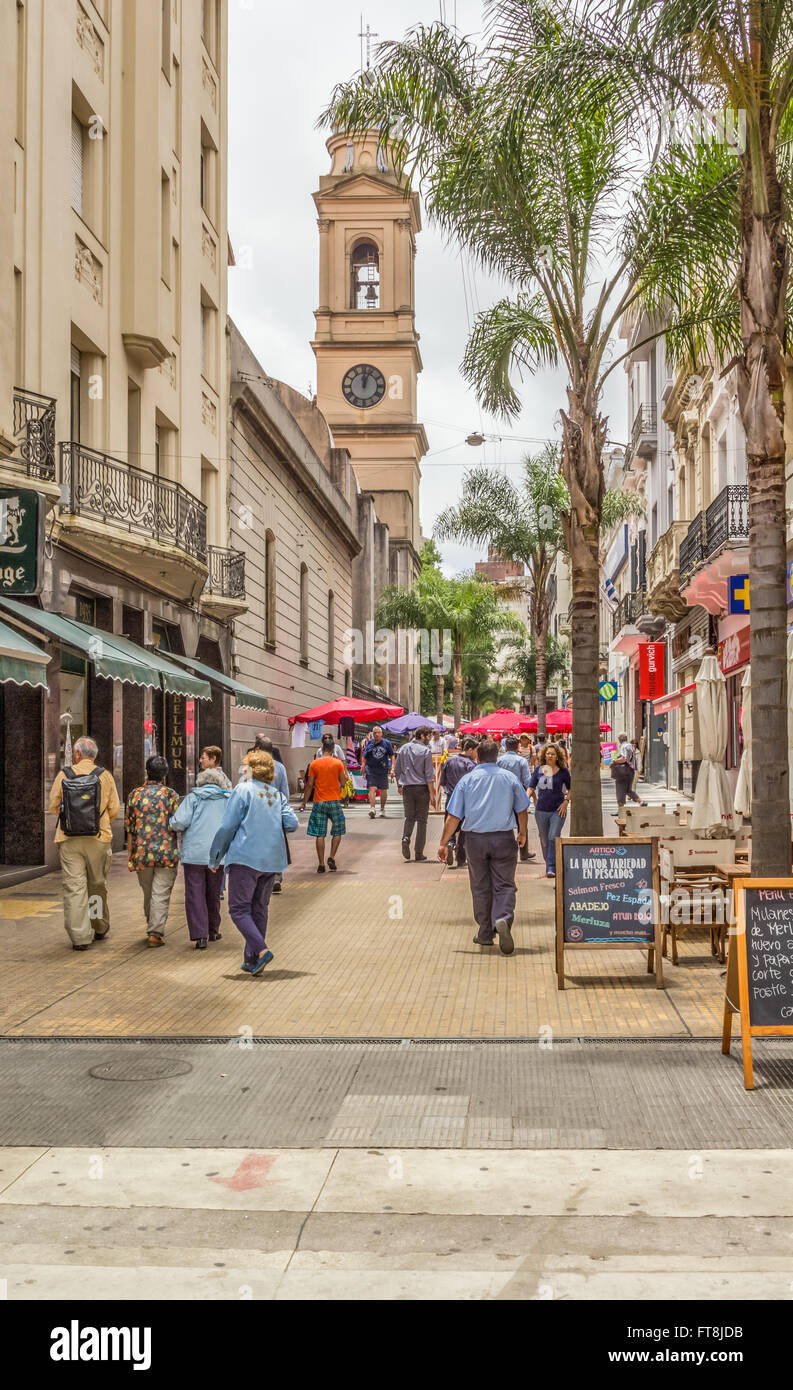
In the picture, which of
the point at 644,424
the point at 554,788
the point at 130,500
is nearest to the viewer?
the point at 554,788

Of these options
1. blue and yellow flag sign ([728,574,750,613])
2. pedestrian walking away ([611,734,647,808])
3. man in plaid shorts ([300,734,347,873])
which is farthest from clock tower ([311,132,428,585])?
man in plaid shorts ([300,734,347,873])

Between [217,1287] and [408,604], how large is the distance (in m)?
60.8

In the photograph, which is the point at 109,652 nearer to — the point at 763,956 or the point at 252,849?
the point at 252,849

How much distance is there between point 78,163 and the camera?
19.2 m

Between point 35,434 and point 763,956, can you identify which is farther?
point 35,434

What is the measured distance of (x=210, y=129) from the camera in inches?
1062

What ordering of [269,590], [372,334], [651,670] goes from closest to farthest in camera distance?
[269,590], [651,670], [372,334]

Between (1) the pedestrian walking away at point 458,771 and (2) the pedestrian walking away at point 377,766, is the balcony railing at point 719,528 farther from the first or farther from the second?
(2) the pedestrian walking away at point 377,766

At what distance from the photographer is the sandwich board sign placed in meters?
6.93

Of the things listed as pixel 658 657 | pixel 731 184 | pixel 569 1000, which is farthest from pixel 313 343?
pixel 569 1000

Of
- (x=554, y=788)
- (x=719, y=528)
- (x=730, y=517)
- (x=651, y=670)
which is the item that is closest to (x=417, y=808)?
(x=554, y=788)

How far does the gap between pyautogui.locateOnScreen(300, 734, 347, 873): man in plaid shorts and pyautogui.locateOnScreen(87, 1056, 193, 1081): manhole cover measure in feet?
30.5

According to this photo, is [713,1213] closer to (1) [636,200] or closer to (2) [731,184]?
(2) [731,184]

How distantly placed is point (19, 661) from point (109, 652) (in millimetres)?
3811
